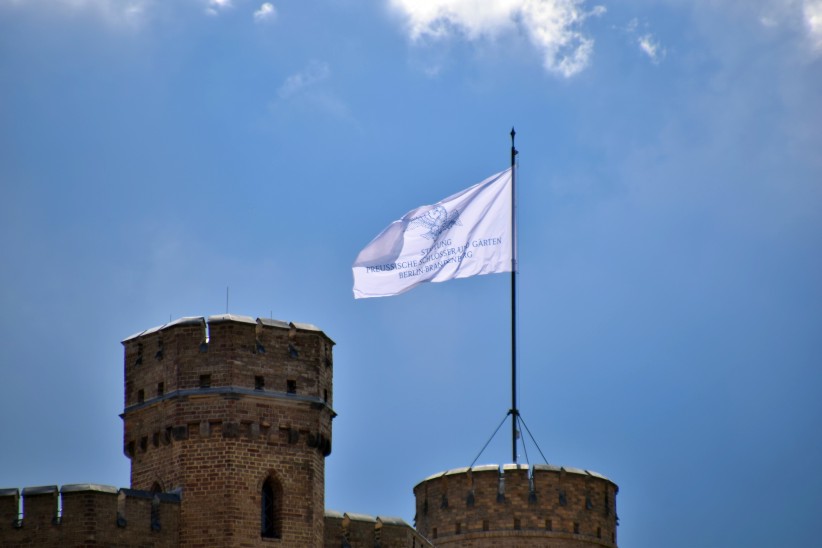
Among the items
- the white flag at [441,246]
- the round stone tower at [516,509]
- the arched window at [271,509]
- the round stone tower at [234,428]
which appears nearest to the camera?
the round stone tower at [234,428]

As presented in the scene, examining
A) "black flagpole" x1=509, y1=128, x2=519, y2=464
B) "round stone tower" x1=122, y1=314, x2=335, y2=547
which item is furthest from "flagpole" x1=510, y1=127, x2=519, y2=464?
"round stone tower" x1=122, y1=314, x2=335, y2=547

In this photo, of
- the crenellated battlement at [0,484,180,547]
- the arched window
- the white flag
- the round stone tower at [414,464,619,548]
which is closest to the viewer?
the crenellated battlement at [0,484,180,547]

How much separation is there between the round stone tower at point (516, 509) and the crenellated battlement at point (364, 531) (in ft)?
24.1

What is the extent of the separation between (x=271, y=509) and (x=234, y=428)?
2545 mm

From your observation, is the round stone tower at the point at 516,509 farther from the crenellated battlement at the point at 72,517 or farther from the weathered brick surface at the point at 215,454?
the crenellated battlement at the point at 72,517

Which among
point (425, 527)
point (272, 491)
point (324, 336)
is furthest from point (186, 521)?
point (425, 527)

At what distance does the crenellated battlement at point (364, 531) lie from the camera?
210 feet

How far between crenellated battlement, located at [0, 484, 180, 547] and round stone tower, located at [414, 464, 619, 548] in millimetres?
14951

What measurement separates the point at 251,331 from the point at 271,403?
6.96 ft

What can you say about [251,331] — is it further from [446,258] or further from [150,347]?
[446,258]

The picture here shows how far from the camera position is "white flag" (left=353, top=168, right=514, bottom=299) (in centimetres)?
7538

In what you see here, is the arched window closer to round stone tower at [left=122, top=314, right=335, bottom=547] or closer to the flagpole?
round stone tower at [left=122, top=314, right=335, bottom=547]

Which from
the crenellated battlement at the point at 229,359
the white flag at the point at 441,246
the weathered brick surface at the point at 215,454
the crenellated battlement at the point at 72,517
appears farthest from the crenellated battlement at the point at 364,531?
the white flag at the point at 441,246

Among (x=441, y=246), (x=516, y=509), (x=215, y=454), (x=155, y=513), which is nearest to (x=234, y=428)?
(x=215, y=454)
